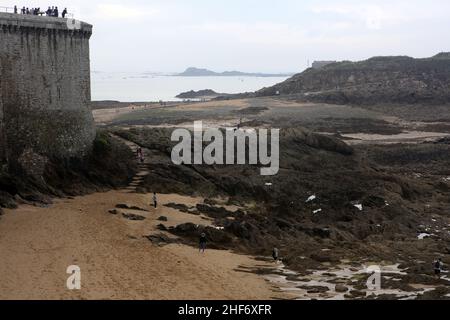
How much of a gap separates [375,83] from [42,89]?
278ft

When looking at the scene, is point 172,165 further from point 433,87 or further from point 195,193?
point 433,87

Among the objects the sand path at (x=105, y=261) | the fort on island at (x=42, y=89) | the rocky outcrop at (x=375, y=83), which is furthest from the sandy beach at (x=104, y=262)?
the rocky outcrop at (x=375, y=83)

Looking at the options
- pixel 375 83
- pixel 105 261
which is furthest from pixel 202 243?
pixel 375 83

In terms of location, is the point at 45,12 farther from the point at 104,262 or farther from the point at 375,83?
the point at 375,83

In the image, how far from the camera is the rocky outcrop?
95.2m

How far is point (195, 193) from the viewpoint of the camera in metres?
36.9

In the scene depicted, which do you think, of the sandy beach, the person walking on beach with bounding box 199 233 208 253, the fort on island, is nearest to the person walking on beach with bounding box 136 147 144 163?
the fort on island

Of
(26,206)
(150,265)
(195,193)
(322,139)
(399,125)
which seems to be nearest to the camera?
(150,265)

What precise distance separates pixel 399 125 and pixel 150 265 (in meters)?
57.9

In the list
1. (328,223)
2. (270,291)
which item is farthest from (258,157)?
(270,291)

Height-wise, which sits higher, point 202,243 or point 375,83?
point 375,83

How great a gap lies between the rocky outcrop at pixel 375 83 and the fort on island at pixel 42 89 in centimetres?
6433

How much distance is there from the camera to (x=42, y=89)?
3275cm

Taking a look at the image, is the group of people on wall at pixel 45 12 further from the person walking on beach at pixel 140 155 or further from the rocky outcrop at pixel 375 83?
the rocky outcrop at pixel 375 83
